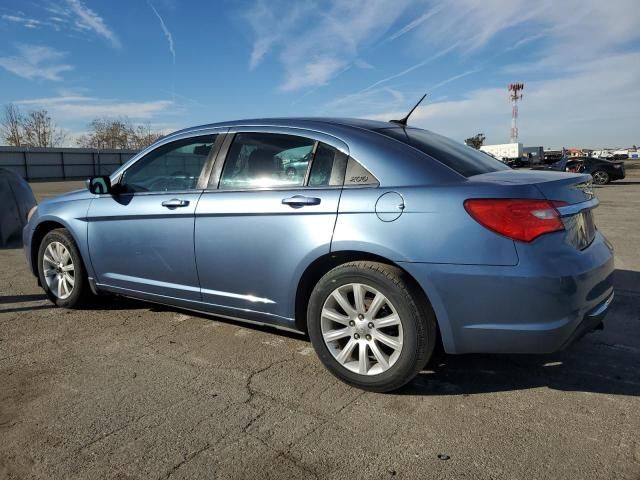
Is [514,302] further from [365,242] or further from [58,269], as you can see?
[58,269]

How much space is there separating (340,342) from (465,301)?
837mm

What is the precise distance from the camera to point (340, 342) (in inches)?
127

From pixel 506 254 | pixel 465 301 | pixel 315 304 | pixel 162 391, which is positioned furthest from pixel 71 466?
pixel 506 254

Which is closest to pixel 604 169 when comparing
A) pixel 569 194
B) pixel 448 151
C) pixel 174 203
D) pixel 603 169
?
pixel 603 169

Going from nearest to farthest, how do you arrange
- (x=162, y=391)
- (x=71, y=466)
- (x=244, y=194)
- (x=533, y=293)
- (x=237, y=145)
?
(x=71, y=466)
(x=533, y=293)
(x=162, y=391)
(x=244, y=194)
(x=237, y=145)

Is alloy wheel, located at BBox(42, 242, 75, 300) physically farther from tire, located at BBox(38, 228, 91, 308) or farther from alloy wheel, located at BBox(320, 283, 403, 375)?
alloy wheel, located at BBox(320, 283, 403, 375)

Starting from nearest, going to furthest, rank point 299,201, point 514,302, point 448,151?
point 514,302 → point 299,201 → point 448,151

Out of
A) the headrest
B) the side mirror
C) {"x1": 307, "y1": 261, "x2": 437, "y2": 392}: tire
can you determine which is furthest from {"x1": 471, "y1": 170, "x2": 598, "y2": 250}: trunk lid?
the side mirror

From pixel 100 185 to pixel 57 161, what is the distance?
4401cm

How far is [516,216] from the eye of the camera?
271 cm

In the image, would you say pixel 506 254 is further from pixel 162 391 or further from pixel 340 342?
pixel 162 391

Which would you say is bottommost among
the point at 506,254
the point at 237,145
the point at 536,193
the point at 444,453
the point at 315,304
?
the point at 444,453

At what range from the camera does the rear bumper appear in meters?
2.67

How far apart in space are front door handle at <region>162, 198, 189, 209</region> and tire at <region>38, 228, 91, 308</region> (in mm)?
1285
